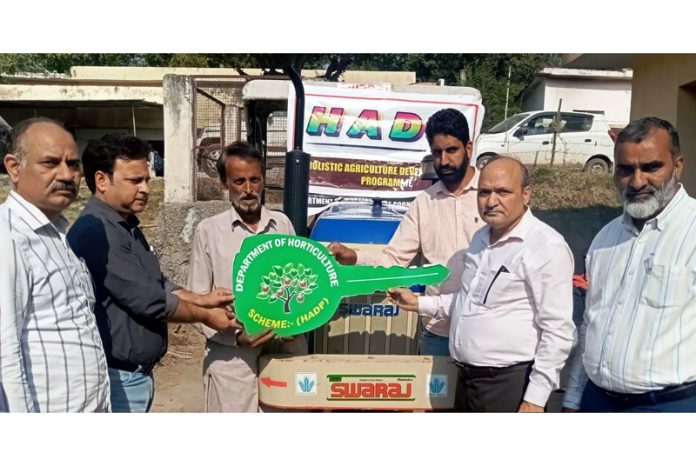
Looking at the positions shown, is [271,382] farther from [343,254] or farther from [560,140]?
[560,140]

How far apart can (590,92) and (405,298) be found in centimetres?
1389

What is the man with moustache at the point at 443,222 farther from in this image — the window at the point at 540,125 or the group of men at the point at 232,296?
the window at the point at 540,125

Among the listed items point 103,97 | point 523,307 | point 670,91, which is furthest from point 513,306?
point 103,97

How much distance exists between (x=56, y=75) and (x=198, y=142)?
26.4ft

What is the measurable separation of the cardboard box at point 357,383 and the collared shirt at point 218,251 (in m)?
0.27

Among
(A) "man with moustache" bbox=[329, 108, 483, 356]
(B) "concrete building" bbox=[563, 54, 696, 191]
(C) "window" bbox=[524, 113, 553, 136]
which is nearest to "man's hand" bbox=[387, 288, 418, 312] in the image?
(A) "man with moustache" bbox=[329, 108, 483, 356]

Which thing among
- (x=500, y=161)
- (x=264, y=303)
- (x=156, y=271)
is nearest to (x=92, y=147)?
(x=156, y=271)

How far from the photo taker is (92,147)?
2.36 meters

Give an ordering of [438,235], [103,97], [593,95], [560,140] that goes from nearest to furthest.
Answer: [438,235]
[103,97]
[560,140]
[593,95]

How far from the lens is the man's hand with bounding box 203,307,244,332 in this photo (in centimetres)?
241

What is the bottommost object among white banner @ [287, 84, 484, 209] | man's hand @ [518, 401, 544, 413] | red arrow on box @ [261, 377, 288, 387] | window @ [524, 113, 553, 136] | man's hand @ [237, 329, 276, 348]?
red arrow on box @ [261, 377, 288, 387]

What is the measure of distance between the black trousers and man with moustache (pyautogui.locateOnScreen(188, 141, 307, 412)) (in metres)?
0.78

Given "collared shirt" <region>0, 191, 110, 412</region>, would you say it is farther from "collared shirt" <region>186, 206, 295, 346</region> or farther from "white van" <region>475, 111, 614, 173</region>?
"white van" <region>475, 111, 614, 173</region>

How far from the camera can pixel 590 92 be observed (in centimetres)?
1475
